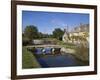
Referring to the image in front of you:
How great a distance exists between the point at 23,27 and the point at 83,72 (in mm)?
824

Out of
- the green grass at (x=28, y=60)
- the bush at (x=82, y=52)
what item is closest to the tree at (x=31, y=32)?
the green grass at (x=28, y=60)

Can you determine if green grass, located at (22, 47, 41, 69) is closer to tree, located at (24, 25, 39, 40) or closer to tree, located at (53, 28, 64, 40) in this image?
tree, located at (24, 25, 39, 40)

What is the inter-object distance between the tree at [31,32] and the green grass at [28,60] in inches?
5.6

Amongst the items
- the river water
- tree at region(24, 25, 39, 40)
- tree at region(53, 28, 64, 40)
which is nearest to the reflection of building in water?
tree at region(53, 28, 64, 40)

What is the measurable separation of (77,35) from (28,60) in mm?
610

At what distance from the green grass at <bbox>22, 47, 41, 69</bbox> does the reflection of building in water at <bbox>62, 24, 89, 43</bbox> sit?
0.39 m

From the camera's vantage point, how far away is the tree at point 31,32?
207 cm

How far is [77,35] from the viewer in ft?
7.36

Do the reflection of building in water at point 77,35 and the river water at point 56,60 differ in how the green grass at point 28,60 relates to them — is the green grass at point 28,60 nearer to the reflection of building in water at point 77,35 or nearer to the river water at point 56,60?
the river water at point 56,60

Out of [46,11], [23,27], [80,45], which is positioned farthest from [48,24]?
[80,45]

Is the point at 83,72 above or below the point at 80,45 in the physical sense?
below

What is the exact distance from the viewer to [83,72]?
7.33ft

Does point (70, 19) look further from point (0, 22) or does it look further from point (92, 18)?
point (0, 22)

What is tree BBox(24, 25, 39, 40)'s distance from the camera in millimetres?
2074
